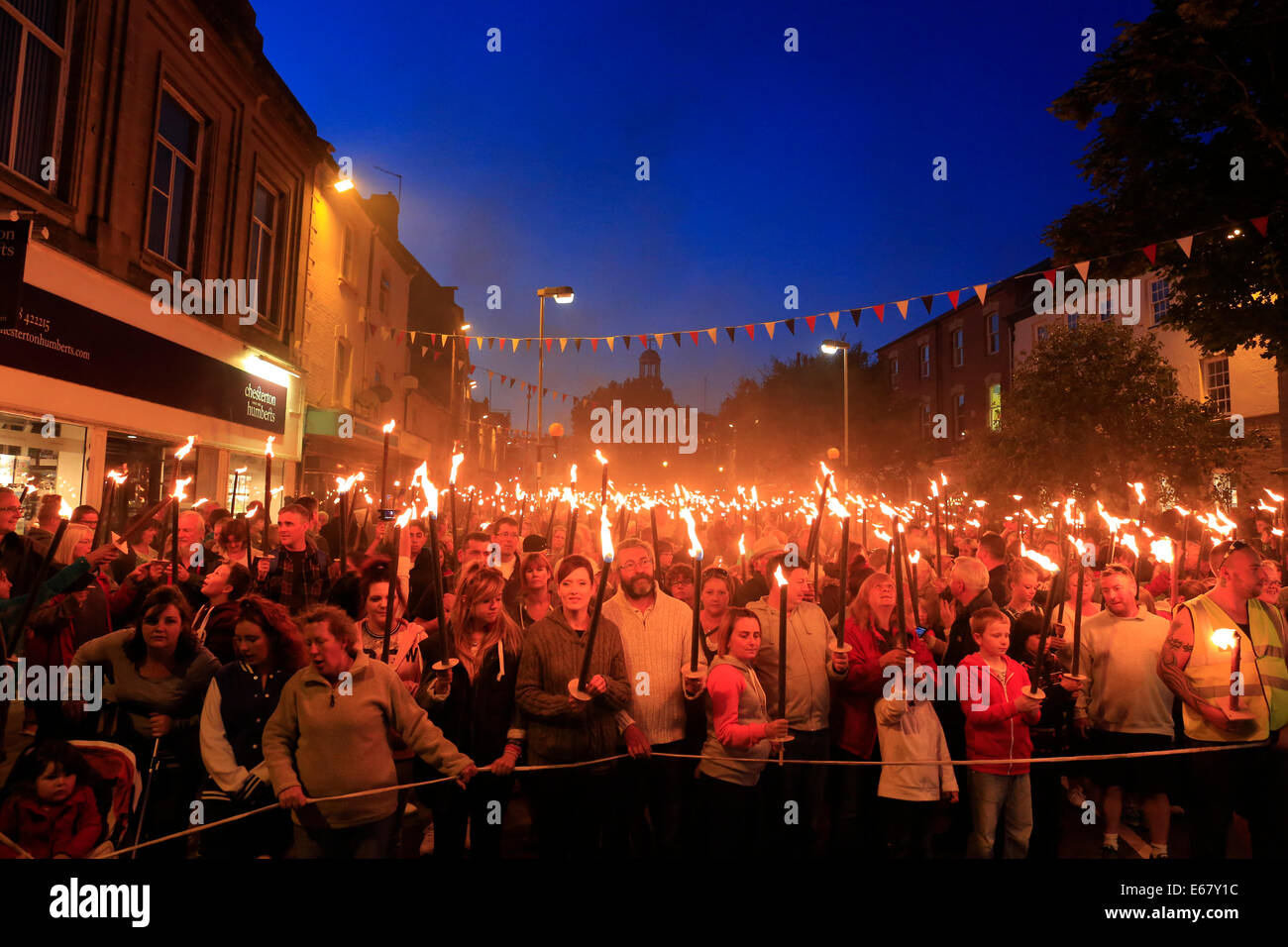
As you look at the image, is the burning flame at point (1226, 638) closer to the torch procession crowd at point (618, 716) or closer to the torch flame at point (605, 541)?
the torch procession crowd at point (618, 716)

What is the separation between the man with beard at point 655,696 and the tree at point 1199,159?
12.6 m

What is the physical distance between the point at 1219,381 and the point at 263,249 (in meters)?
28.2

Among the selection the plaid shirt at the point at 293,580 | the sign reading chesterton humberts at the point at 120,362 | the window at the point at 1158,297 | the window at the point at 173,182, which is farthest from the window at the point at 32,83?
the window at the point at 1158,297

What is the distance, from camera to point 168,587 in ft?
14.5

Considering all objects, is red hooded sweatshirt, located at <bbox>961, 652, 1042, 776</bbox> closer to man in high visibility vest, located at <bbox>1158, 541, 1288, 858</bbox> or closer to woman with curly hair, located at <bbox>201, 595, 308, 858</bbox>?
man in high visibility vest, located at <bbox>1158, 541, 1288, 858</bbox>

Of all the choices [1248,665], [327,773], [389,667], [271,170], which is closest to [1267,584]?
[1248,665]

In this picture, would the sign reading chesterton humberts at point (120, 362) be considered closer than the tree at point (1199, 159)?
Yes

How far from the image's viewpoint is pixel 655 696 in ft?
15.2

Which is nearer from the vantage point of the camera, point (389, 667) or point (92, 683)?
point (389, 667)

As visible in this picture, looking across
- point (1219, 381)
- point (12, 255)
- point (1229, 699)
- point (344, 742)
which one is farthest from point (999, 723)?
point (1219, 381)

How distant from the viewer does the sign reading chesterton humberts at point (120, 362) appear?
31.0 ft

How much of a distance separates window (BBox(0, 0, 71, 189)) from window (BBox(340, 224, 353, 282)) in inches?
474
